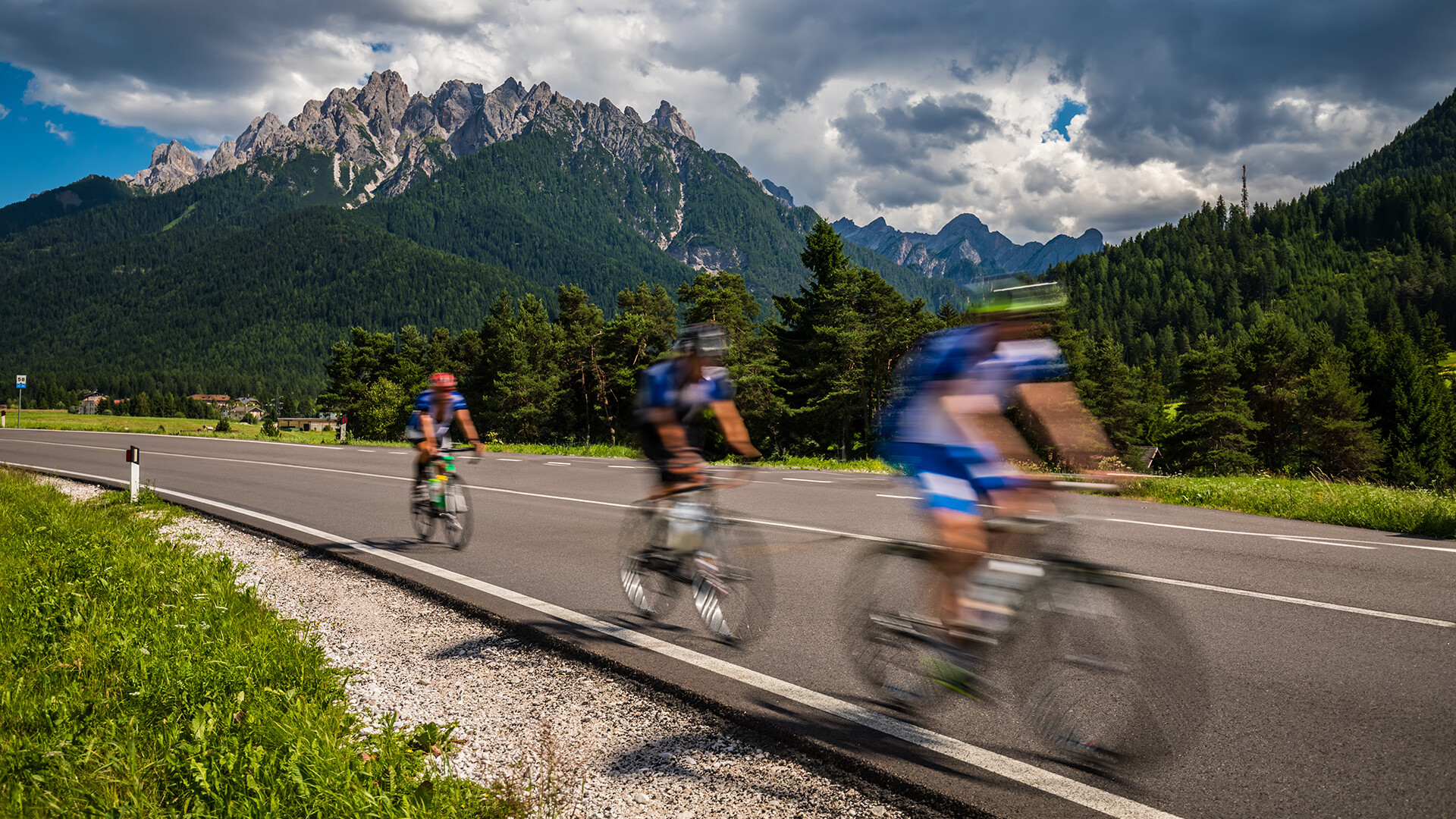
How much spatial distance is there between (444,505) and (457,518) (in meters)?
0.23

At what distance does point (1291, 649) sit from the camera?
4227 mm

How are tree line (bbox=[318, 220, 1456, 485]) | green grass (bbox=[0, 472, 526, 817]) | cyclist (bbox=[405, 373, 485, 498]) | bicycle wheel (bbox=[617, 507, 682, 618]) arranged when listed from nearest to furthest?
1. green grass (bbox=[0, 472, 526, 817])
2. bicycle wheel (bbox=[617, 507, 682, 618])
3. cyclist (bbox=[405, 373, 485, 498])
4. tree line (bbox=[318, 220, 1456, 485])

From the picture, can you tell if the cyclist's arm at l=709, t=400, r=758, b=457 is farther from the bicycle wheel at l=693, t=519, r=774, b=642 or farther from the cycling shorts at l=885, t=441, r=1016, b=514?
the cycling shorts at l=885, t=441, r=1016, b=514

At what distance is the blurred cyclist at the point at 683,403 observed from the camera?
16.0 feet

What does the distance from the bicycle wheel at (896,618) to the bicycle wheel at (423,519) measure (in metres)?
5.80

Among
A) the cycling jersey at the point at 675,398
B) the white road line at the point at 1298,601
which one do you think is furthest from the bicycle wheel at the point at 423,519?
the white road line at the point at 1298,601

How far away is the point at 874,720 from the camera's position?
133 inches

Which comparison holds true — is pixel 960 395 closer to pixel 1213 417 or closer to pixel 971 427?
pixel 971 427

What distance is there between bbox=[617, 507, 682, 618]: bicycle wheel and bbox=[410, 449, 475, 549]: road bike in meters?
3.22

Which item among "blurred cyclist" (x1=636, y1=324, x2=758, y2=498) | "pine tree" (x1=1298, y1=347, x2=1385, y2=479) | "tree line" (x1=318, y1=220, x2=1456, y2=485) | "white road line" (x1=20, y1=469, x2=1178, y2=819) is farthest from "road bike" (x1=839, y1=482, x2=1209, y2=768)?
"pine tree" (x1=1298, y1=347, x2=1385, y2=479)

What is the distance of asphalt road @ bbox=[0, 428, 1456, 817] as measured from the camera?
2803 millimetres

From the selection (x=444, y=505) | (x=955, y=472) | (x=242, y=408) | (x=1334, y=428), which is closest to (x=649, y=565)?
(x=955, y=472)

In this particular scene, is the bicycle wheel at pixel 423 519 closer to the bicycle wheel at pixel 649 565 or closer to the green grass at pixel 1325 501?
the bicycle wheel at pixel 649 565

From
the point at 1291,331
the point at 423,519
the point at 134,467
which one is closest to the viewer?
the point at 423,519
